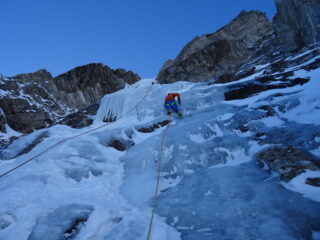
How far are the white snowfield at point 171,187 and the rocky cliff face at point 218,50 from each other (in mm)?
18756

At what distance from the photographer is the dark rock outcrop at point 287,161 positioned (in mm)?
3953

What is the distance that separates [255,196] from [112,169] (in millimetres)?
3837

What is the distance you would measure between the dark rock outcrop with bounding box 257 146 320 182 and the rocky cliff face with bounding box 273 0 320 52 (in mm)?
16511

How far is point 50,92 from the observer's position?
36.2 m

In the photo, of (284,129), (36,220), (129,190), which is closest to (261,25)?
(284,129)

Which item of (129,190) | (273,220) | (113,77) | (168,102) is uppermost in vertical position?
(113,77)

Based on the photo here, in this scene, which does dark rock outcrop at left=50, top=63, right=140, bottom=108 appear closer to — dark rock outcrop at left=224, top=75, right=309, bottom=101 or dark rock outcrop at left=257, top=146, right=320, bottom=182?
dark rock outcrop at left=224, top=75, right=309, bottom=101

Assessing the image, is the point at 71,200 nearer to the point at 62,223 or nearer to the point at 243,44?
the point at 62,223

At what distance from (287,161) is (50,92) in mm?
37482

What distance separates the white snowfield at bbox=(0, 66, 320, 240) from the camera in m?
3.32

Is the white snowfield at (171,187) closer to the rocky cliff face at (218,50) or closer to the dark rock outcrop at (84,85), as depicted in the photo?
the rocky cliff face at (218,50)

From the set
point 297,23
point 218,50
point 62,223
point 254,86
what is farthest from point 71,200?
point 218,50

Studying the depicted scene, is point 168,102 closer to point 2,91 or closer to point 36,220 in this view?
point 36,220

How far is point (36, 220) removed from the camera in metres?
3.63
